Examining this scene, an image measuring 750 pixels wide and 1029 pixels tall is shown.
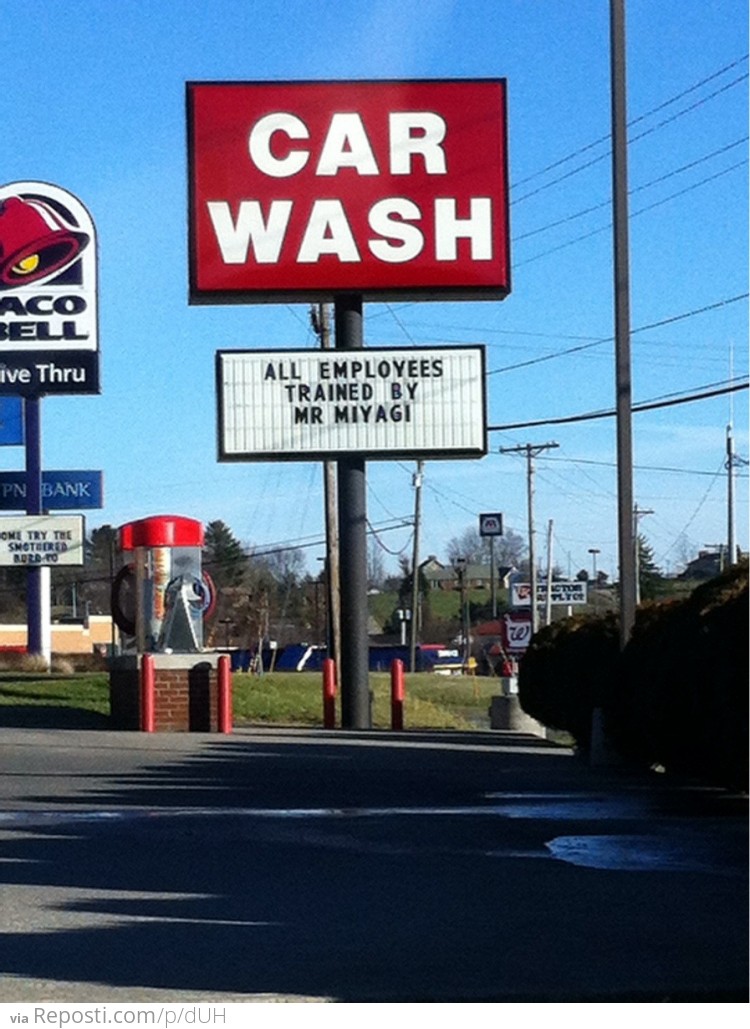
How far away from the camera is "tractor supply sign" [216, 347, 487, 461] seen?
25.1 m

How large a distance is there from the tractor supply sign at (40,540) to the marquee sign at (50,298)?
10.7 feet

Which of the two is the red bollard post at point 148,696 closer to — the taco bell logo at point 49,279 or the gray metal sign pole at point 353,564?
the gray metal sign pole at point 353,564

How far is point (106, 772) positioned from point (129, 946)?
9224 millimetres

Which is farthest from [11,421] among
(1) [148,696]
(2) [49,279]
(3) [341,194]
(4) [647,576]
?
(4) [647,576]

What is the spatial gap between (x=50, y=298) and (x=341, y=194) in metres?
10.9

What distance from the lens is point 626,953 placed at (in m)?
8.30

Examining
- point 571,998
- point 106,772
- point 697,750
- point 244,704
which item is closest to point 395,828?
point 697,750

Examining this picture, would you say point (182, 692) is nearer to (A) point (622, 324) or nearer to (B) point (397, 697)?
(B) point (397, 697)

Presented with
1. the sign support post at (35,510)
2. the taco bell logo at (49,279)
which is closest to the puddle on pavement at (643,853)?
the taco bell logo at (49,279)

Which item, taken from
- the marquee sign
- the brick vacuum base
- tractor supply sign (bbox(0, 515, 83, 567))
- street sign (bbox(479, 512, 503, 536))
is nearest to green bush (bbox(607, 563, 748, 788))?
the brick vacuum base

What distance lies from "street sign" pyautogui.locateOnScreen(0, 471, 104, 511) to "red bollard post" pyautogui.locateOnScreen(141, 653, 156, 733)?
17.3 m

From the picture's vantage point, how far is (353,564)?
2550 cm

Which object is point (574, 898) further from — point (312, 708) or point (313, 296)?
point (312, 708)

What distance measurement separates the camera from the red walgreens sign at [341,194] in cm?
2580
